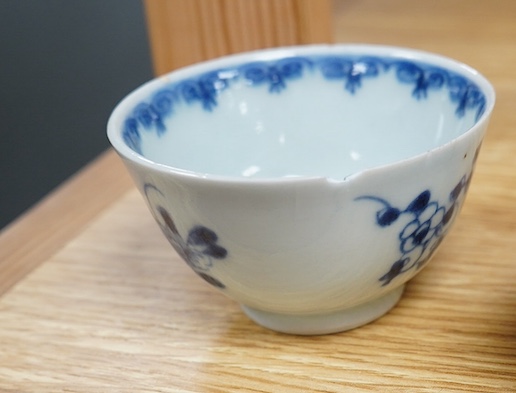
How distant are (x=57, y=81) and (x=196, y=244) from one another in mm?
1005

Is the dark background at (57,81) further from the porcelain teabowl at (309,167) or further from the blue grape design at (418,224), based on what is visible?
the blue grape design at (418,224)

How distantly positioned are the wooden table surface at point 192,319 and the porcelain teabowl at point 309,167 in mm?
25

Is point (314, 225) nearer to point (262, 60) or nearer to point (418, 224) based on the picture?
point (418, 224)

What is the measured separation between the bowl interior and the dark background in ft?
2.52

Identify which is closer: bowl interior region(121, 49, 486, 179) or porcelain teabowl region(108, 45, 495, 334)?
porcelain teabowl region(108, 45, 495, 334)

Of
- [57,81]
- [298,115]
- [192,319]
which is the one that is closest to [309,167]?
[298,115]

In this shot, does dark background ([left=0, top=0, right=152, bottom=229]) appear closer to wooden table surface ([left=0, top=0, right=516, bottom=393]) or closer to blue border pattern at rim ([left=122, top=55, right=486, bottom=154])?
wooden table surface ([left=0, top=0, right=516, bottom=393])

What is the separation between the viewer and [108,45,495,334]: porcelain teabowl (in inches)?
14.3

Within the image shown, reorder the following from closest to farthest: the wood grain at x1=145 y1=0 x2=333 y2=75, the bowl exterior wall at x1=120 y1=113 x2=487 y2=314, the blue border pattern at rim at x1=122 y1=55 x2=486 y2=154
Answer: the bowl exterior wall at x1=120 y1=113 x2=487 y2=314
the blue border pattern at rim at x1=122 y1=55 x2=486 y2=154
the wood grain at x1=145 y1=0 x2=333 y2=75

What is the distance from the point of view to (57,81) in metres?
1.33

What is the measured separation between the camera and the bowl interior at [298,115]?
52 cm

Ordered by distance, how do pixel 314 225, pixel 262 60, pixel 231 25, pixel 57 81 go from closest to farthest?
pixel 314 225
pixel 262 60
pixel 231 25
pixel 57 81

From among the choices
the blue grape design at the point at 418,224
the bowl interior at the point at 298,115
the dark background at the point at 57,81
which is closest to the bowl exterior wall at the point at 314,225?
the blue grape design at the point at 418,224

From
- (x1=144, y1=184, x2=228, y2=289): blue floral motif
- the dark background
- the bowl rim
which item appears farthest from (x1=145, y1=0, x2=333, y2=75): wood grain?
the dark background
